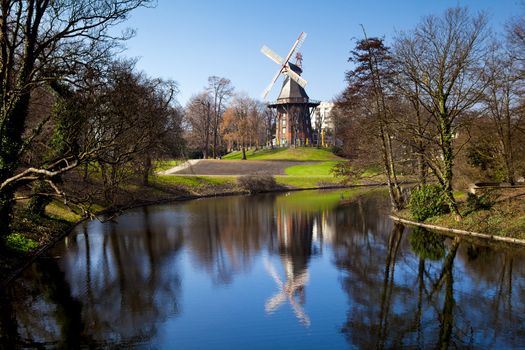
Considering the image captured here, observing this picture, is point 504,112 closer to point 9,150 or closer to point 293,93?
point 9,150

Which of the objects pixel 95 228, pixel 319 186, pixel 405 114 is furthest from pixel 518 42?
pixel 319 186

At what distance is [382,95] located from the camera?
95.4 feet

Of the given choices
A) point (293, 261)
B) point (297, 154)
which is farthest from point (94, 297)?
point (297, 154)

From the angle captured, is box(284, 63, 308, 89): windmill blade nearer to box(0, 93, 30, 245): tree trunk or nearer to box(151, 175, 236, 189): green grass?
box(151, 175, 236, 189): green grass

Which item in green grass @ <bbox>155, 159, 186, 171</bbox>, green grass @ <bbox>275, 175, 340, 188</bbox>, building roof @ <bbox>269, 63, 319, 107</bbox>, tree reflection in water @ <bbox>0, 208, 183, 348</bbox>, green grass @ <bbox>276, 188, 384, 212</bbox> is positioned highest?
building roof @ <bbox>269, 63, 319, 107</bbox>

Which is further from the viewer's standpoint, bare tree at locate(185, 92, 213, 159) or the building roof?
the building roof

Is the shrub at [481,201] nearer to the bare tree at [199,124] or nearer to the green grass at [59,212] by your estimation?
the green grass at [59,212]

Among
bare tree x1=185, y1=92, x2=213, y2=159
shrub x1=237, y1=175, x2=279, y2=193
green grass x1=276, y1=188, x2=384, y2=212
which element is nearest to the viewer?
green grass x1=276, y1=188, x2=384, y2=212

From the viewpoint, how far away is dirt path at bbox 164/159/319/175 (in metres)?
58.9

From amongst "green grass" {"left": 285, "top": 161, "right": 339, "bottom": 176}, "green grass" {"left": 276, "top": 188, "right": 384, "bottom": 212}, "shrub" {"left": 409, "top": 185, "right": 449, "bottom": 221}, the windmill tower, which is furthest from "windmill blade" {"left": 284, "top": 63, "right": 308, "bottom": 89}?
"shrub" {"left": 409, "top": 185, "right": 449, "bottom": 221}

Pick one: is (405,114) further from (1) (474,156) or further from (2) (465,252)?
(2) (465,252)

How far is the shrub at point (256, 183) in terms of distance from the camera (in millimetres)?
50781

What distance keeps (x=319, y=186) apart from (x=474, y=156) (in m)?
27.1

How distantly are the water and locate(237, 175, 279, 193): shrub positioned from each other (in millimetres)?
25444
